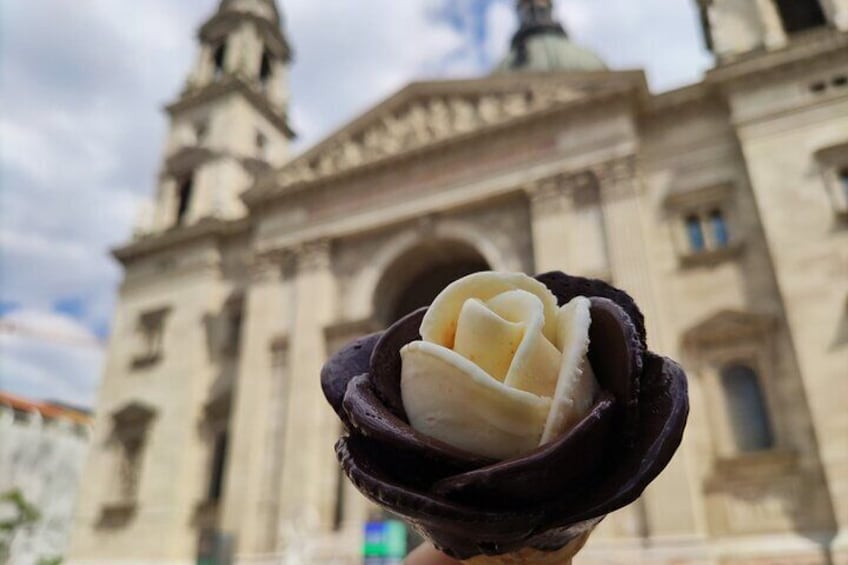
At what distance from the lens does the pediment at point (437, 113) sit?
643 inches

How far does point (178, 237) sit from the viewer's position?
898 inches

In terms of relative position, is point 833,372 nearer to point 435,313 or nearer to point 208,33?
point 435,313

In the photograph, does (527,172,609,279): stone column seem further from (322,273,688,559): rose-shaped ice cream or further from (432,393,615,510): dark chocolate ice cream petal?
(432,393,615,510): dark chocolate ice cream petal

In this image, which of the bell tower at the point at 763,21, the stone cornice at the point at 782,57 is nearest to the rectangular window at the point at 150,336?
the stone cornice at the point at 782,57

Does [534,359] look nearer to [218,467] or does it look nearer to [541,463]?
[541,463]

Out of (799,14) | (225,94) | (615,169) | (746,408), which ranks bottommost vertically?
(746,408)

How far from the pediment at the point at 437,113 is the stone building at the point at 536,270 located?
7cm

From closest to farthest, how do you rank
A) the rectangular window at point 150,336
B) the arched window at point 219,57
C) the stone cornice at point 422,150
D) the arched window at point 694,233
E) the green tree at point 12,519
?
1. the arched window at point 694,233
2. the stone cornice at point 422,150
3. the rectangular window at point 150,336
4. the arched window at point 219,57
5. the green tree at point 12,519

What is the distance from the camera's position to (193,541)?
60.8ft

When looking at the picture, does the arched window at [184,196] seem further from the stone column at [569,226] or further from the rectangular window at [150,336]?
the stone column at [569,226]

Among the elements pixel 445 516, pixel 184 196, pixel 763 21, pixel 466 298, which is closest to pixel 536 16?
pixel 763 21

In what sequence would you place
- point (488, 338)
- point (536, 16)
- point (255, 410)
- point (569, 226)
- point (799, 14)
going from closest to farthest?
point (488, 338) → point (569, 226) → point (799, 14) → point (255, 410) → point (536, 16)

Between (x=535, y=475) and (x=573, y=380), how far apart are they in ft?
0.70

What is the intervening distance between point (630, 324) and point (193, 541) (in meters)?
20.2
